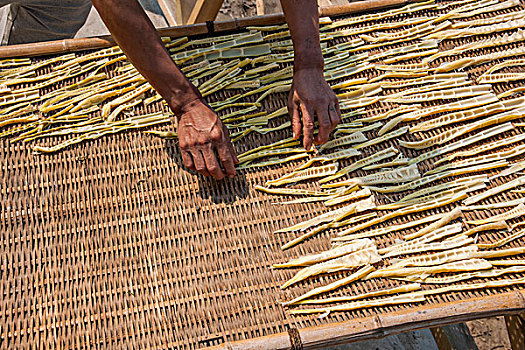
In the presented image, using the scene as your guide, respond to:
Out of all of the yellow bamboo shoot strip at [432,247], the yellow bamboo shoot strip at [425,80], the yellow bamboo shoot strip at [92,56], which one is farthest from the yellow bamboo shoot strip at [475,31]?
the yellow bamboo shoot strip at [92,56]

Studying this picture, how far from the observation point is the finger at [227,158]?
0.96 m

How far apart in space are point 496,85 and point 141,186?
0.90 m

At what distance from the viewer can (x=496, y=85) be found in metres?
1.11

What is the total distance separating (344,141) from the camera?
1044 mm

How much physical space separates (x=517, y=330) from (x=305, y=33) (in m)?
0.87

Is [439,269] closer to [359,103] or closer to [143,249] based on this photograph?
[359,103]

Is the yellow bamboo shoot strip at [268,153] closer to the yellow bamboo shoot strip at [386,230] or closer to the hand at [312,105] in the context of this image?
the hand at [312,105]

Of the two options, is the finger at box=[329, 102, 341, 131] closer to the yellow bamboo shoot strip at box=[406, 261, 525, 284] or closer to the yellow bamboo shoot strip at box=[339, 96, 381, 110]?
the yellow bamboo shoot strip at box=[339, 96, 381, 110]

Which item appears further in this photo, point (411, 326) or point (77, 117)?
point (77, 117)

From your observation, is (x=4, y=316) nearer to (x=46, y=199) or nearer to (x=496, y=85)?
(x=46, y=199)

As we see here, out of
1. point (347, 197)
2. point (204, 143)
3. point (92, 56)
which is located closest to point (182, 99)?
point (204, 143)

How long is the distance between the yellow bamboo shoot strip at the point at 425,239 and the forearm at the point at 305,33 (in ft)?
1.47

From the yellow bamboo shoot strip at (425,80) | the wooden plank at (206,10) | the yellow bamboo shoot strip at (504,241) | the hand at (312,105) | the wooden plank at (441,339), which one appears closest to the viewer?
the yellow bamboo shoot strip at (504,241)

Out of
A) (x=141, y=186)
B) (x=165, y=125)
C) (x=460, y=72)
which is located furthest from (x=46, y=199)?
(x=460, y=72)
